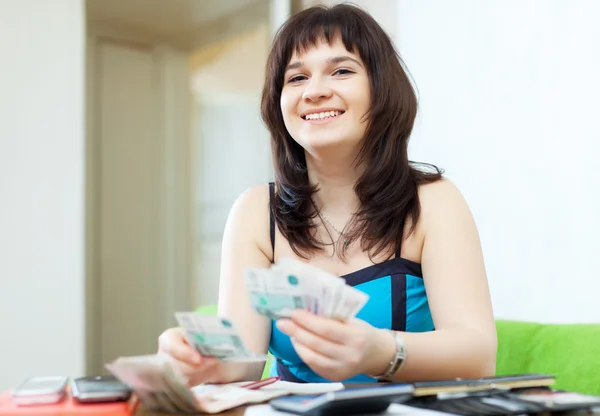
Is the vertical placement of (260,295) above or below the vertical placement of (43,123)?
below

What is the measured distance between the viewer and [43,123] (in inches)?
140

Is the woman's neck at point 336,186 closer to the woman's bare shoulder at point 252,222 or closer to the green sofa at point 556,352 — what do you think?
the woman's bare shoulder at point 252,222

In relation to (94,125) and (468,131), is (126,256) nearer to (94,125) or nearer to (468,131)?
(94,125)

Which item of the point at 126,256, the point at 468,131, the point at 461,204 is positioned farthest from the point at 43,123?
the point at 461,204

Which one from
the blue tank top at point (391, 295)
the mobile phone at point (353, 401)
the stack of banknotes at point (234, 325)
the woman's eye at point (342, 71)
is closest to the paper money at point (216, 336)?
the stack of banknotes at point (234, 325)

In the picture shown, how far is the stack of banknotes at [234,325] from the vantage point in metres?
0.87

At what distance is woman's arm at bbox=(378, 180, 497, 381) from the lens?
3.92ft

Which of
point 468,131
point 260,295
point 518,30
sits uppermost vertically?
point 518,30

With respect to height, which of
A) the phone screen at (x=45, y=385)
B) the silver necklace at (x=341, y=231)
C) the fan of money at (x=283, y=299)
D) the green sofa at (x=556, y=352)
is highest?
the silver necklace at (x=341, y=231)

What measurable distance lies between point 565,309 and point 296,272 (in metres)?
1.72

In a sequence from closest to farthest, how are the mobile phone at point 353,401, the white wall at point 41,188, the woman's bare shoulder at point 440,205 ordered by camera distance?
the mobile phone at point 353,401 → the woman's bare shoulder at point 440,205 → the white wall at point 41,188

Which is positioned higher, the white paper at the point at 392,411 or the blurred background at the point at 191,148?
the blurred background at the point at 191,148

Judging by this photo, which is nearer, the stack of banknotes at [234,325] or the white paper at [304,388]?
the stack of banknotes at [234,325]

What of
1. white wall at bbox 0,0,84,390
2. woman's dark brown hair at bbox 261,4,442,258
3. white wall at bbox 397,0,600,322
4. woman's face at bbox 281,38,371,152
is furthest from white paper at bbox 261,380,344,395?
white wall at bbox 0,0,84,390
